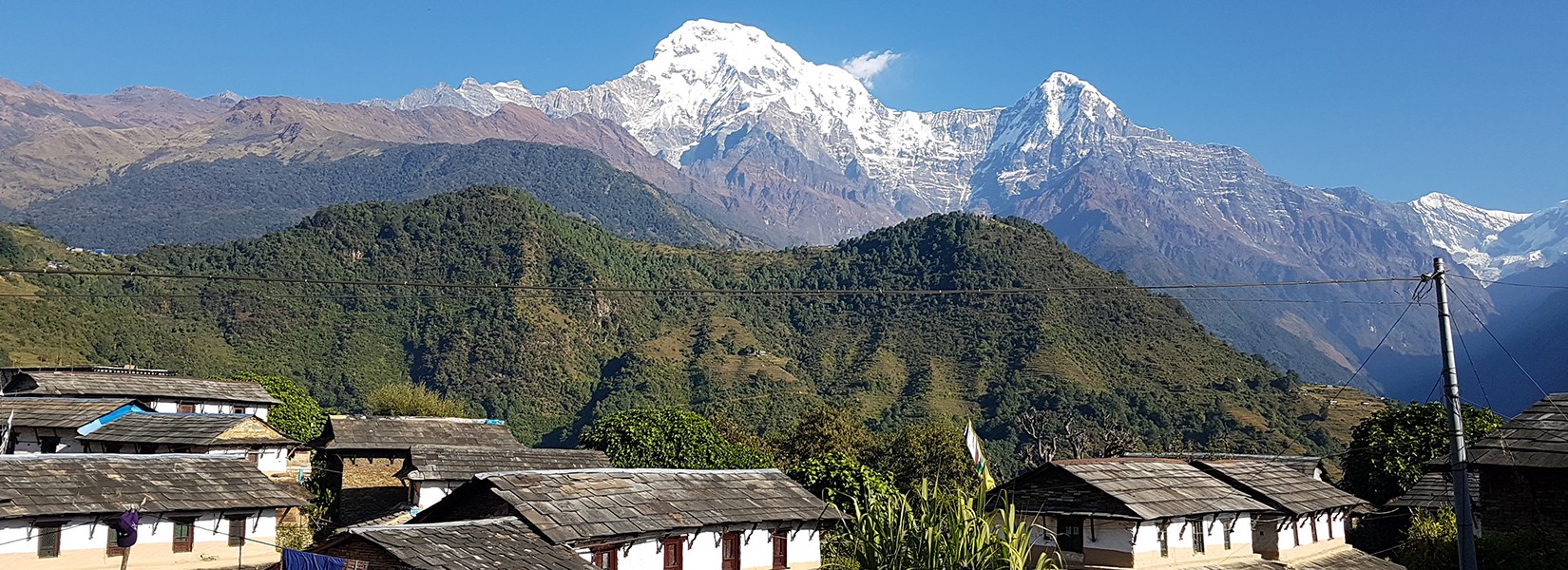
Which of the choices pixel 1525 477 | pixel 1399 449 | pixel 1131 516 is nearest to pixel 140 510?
pixel 1131 516

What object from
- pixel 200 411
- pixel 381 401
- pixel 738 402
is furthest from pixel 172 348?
pixel 200 411

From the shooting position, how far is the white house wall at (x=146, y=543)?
2656cm

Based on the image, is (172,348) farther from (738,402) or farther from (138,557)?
(138,557)

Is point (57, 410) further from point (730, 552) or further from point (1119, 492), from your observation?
point (1119, 492)

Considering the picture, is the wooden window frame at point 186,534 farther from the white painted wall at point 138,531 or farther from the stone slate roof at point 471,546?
the stone slate roof at point 471,546

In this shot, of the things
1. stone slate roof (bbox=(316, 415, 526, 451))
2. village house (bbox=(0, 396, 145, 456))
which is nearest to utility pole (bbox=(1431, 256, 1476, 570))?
stone slate roof (bbox=(316, 415, 526, 451))

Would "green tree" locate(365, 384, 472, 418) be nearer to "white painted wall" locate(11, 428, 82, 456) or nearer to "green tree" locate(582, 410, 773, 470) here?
"green tree" locate(582, 410, 773, 470)

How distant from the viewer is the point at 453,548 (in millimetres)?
22422

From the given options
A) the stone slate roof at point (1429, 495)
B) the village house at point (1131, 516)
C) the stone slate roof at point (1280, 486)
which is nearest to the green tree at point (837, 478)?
the stone slate roof at point (1280, 486)

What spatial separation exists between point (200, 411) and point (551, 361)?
268 feet

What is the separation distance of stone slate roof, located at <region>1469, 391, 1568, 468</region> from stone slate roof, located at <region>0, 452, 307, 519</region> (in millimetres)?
29467

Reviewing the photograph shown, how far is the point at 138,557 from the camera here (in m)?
28.9

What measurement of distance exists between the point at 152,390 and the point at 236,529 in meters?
23.7

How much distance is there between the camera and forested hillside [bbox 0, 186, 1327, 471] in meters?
A: 113
